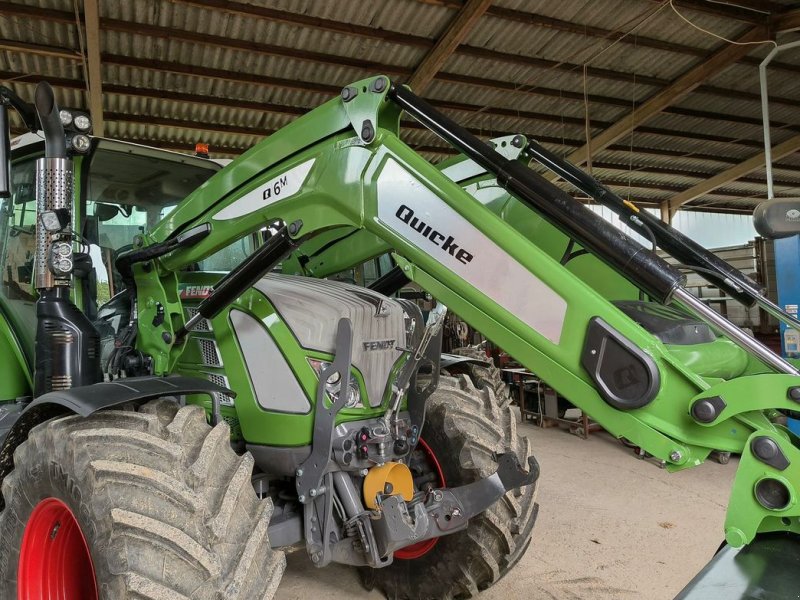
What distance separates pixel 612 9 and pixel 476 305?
807 cm

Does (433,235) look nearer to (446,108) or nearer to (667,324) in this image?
(667,324)

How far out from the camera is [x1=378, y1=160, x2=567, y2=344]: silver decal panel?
1.93 meters

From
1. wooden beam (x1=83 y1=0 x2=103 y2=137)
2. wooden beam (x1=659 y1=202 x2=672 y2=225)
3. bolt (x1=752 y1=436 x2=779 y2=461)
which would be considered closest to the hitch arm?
bolt (x1=752 y1=436 x2=779 y2=461)

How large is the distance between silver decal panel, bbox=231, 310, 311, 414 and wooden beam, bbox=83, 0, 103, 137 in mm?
5090

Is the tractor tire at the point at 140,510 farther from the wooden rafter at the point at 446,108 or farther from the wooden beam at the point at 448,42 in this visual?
the wooden rafter at the point at 446,108

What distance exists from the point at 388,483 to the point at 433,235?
1.21m

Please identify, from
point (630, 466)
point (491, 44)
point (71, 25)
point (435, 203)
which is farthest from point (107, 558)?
point (491, 44)

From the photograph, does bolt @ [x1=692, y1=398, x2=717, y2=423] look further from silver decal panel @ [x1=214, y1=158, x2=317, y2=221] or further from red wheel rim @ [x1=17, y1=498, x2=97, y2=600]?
Answer: red wheel rim @ [x1=17, y1=498, x2=97, y2=600]

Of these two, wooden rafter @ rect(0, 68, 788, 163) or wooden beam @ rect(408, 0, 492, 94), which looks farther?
wooden rafter @ rect(0, 68, 788, 163)

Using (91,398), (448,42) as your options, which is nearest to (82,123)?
(91,398)

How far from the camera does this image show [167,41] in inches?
322

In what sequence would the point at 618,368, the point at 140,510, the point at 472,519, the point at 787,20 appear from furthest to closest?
the point at 787,20 < the point at 472,519 < the point at 140,510 < the point at 618,368

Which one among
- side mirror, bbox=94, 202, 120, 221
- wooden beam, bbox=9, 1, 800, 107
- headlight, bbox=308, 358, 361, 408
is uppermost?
wooden beam, bbox=9, 1, 800, 107

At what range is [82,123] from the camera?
285 cm
